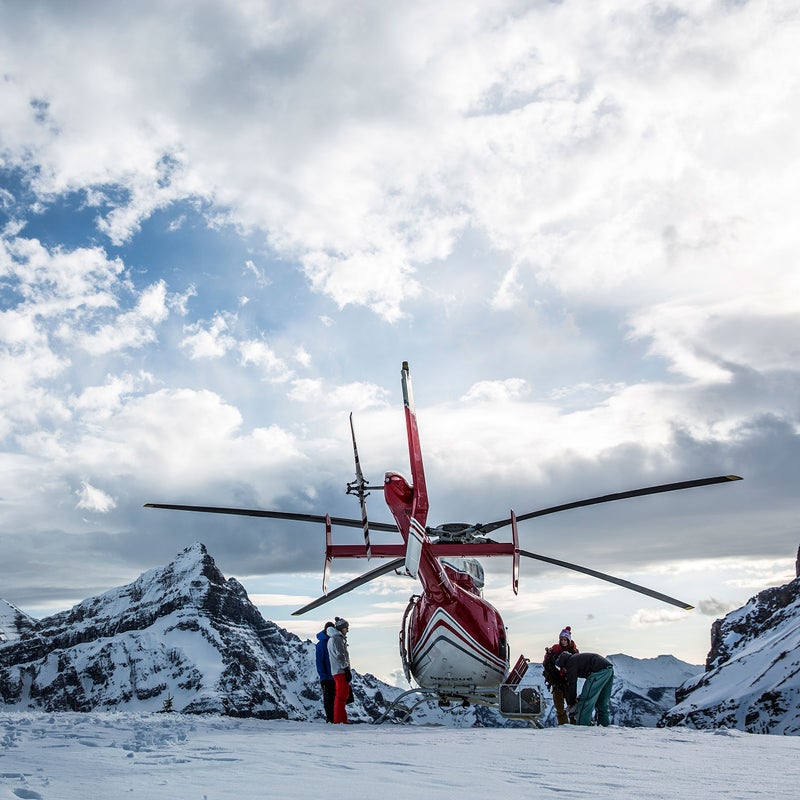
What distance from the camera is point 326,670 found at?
18.6 metres

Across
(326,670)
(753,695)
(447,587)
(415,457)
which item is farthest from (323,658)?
(753,695)

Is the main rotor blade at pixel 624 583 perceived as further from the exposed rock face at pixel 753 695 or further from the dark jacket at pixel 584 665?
the exposed rock face at pixel 753 695

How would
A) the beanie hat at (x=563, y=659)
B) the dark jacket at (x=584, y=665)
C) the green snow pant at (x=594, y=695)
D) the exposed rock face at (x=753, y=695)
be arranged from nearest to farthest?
the green snow pant at (x=594, y=695) < the dark jacket at (x=584, y=665) < the beanie hat at (x=563, y=659) < the exposed rock face at (x=753, y=695)

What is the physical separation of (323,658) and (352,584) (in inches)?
79.4

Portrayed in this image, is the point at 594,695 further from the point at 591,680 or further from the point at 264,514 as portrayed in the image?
→ the point at 264,514

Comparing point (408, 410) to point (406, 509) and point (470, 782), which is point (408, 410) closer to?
point (406, 509)

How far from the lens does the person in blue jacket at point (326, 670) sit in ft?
59.1

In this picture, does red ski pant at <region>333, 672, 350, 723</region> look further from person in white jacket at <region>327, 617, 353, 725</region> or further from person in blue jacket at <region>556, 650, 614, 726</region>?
person in blue jacket at <region>556, 650, 614, 726</region>

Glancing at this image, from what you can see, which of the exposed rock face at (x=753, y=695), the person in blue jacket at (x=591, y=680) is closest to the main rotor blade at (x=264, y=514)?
the person in blue jacket at (x=591, y=680)

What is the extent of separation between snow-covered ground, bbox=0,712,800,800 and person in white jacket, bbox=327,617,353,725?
177 inches

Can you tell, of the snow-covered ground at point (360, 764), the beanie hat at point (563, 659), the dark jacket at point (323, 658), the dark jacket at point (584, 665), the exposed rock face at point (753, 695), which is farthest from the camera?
the exposed rock face at point (753, 695)

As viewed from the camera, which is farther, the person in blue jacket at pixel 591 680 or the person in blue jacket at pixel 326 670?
the person in blue jacket at pixel 326 670

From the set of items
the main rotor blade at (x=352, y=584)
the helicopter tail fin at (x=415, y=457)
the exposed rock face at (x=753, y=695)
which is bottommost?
the exposed rock face at (x=753, y=695)

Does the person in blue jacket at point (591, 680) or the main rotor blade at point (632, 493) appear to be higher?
the main rotor blade at point (632, 493)
